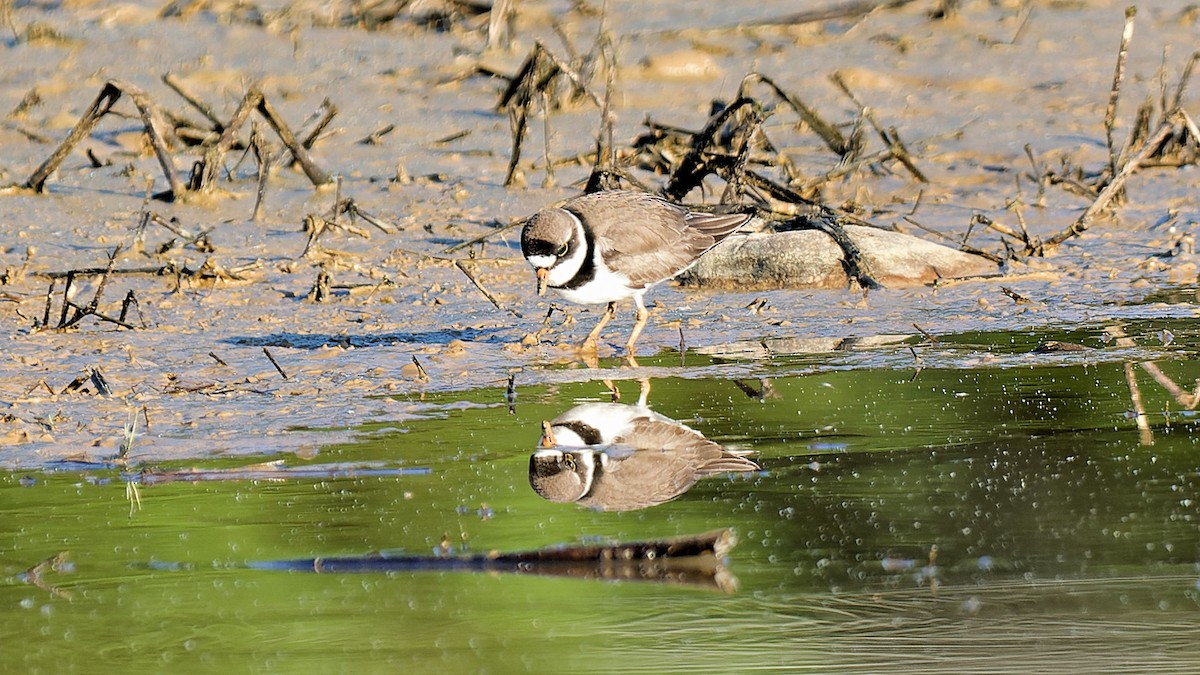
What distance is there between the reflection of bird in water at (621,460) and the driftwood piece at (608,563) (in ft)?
2.34

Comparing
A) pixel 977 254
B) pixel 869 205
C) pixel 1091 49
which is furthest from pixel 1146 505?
pixel 1091 49

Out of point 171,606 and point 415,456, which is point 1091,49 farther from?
point 171,606

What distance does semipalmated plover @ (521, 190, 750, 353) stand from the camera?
25.2 feet

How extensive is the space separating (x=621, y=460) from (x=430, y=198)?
597 cm

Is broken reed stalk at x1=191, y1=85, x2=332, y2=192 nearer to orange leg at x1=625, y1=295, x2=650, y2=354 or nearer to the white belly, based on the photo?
orange leg at x1=625, y1=295, x2=650, y2=354

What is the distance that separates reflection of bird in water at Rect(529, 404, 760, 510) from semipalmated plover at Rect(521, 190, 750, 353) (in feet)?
4.03

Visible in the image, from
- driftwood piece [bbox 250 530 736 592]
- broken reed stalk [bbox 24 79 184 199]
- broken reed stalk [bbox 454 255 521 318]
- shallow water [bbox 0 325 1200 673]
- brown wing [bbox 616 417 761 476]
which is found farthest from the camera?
broken reed stalk [bbox 24 79 184 199]

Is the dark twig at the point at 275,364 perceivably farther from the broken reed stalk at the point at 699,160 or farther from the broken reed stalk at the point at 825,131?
the broken reed stalk at the point at 825,131

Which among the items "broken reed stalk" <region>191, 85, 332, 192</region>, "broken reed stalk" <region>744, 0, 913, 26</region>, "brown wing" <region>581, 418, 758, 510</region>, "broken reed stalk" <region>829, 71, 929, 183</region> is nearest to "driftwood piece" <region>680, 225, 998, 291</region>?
"broken reed stalk" <region>829, 71, 929, 183</region>

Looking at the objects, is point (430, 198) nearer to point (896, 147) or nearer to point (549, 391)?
point (896, 147)

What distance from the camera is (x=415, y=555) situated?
15.3 ft

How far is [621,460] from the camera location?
5.78 meters

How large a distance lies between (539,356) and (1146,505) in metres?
3.47

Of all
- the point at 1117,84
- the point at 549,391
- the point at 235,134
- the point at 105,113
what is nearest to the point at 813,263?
the point at 1117,84
